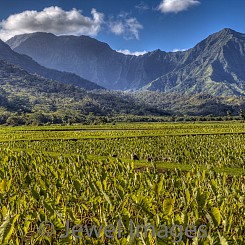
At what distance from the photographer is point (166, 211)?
6.28m

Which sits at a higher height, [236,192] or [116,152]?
[236,192]

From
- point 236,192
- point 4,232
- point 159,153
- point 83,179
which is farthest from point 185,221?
point 159,153

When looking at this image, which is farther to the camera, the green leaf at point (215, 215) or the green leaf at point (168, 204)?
the green leaf at point (168, 204)

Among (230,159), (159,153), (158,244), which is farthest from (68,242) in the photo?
(159,153)

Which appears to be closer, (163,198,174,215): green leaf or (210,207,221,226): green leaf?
(210,207,221,226): green leaf

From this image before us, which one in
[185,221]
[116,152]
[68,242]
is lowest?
[116,152]

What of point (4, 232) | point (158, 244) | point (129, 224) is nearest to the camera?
point (4, 232)

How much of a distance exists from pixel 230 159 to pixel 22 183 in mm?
18581

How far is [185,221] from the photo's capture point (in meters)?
5.35

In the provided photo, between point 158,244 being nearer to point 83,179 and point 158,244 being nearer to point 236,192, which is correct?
point 236,192

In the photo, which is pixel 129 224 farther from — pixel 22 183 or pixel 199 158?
pixel 199 158

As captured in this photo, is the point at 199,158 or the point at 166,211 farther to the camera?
the point at 199,158

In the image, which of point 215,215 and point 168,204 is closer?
point 215,215

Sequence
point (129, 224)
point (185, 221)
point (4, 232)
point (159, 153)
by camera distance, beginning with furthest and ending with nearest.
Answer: point (159, 153) < point (129, 224) < point (185, 221) < point (4, 232)
